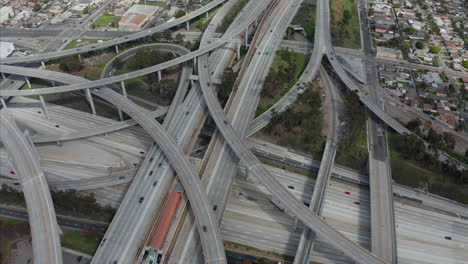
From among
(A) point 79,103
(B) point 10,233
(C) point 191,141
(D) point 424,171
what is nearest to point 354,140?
(D) point 424,171

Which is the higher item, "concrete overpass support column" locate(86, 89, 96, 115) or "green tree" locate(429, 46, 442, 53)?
"concrete overpass support column" locate(86, 89, 96, 115)

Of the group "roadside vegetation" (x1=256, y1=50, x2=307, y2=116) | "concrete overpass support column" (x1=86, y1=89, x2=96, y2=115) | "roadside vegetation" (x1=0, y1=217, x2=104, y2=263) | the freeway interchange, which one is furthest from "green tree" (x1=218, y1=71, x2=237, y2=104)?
"roadside vegetation" (x1=0, y1=217, x2=104, y2=263)

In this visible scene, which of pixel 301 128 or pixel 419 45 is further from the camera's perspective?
pixel 419 45

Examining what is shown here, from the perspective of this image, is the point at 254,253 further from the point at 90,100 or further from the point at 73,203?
the point at 90,100

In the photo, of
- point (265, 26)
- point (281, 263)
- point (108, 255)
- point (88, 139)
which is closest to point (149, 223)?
point (108, 255)

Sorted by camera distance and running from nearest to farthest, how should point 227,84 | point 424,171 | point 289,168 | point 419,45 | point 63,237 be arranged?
1. point 63,237
2. point 424,171
3. point 289,168
4. point 227,84
5. point 419,45

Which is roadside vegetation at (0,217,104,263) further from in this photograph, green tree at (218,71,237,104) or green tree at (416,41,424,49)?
green tree at (416,41,424,49)

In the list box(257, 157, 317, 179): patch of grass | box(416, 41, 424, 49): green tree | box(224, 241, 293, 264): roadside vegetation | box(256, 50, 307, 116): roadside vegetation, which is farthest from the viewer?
box(416, 41, 424, 49): green tree
